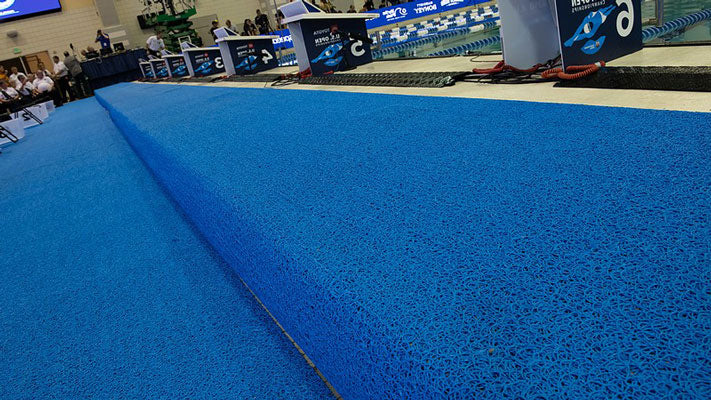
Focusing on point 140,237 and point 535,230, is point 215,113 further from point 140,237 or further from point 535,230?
point 535,230

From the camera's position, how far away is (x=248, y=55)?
711 centimetres

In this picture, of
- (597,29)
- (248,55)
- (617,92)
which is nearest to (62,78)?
(248,55)

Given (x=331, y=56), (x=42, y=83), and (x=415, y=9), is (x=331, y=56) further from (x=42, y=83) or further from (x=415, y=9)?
(x=42, y=83)

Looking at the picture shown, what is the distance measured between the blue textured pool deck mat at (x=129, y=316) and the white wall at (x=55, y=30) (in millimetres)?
16805

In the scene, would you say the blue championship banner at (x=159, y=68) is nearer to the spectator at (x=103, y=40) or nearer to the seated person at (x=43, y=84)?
the spectator at (x=103, y=40)

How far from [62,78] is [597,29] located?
16056mm

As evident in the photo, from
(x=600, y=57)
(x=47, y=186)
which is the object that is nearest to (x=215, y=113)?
(x=47, y=186)

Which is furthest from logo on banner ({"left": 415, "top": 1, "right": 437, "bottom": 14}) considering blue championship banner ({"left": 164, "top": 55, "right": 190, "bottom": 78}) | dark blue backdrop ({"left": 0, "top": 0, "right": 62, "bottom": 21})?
dark blue backdrop ({"left": 0, "top": 0, "right": 62, "bottom": 21})

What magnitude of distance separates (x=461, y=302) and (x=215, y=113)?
9.02 feet

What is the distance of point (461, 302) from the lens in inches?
23.5

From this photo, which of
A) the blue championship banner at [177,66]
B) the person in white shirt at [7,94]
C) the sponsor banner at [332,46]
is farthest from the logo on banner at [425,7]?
the person in white shirt at [7,94]

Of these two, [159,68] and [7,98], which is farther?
[159,68]

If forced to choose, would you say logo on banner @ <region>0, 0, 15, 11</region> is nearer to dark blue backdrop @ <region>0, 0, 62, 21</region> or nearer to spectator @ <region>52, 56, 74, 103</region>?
dark blue backdrop @ <region>0, 0, 62, 21</region>

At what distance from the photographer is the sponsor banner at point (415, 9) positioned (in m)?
10.9
